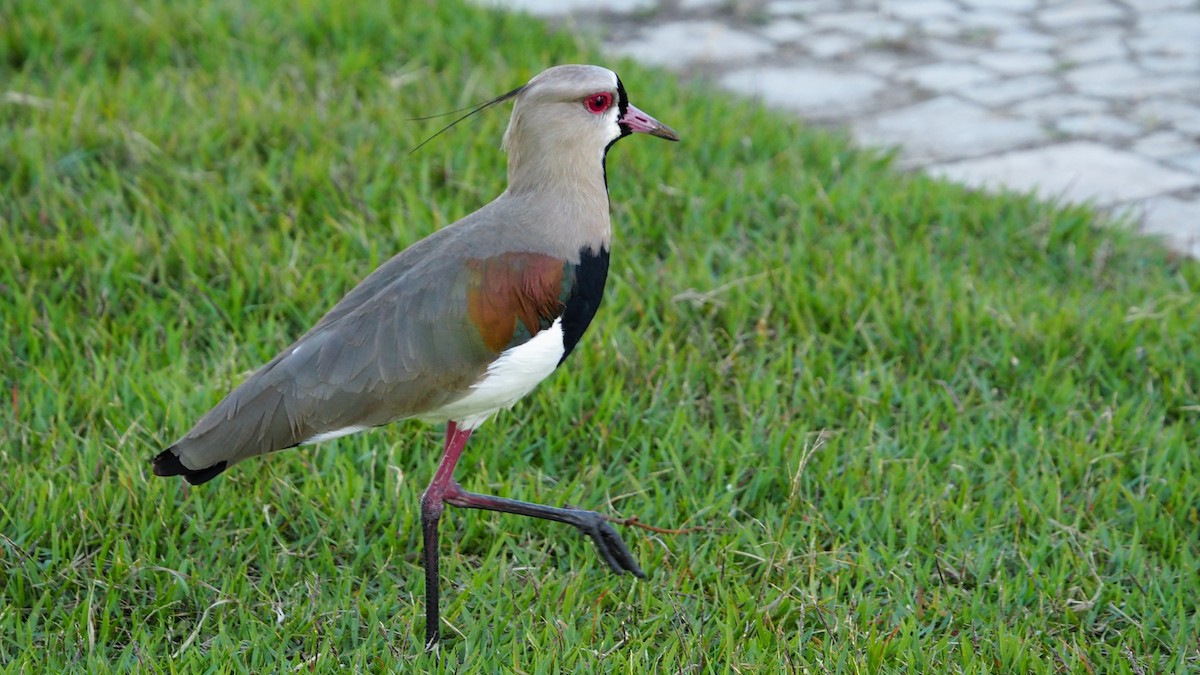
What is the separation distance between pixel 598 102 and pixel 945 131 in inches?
133

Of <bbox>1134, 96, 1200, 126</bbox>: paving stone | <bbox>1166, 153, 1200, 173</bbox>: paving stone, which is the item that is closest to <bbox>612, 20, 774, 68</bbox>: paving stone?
<bbox>1134, 96, 1200, 126</bbox>: paving stone

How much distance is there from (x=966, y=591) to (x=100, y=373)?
2.42 m

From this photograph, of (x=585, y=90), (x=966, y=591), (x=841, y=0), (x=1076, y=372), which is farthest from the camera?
(x=841, y=0)

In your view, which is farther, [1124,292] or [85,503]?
[1124,292]

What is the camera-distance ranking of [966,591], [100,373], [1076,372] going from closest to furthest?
[966,591] → [100,373] → [1076,372]

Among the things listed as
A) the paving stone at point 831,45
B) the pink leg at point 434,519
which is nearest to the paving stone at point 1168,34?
the paving stone at point 831,45

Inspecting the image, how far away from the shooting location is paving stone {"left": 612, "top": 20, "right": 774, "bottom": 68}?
21.8 ft

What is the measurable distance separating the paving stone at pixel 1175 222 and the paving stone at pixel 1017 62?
141cm

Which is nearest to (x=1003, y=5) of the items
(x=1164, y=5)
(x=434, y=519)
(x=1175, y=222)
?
(x=1164, y=5)

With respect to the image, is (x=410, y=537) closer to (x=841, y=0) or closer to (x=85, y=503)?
(x=85, y=503)

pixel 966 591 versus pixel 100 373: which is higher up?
pixel 100 373

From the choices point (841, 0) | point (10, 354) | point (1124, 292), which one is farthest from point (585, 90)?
point (841, 0)

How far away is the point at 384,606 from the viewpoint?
3133 mm

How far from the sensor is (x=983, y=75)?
6.51m
